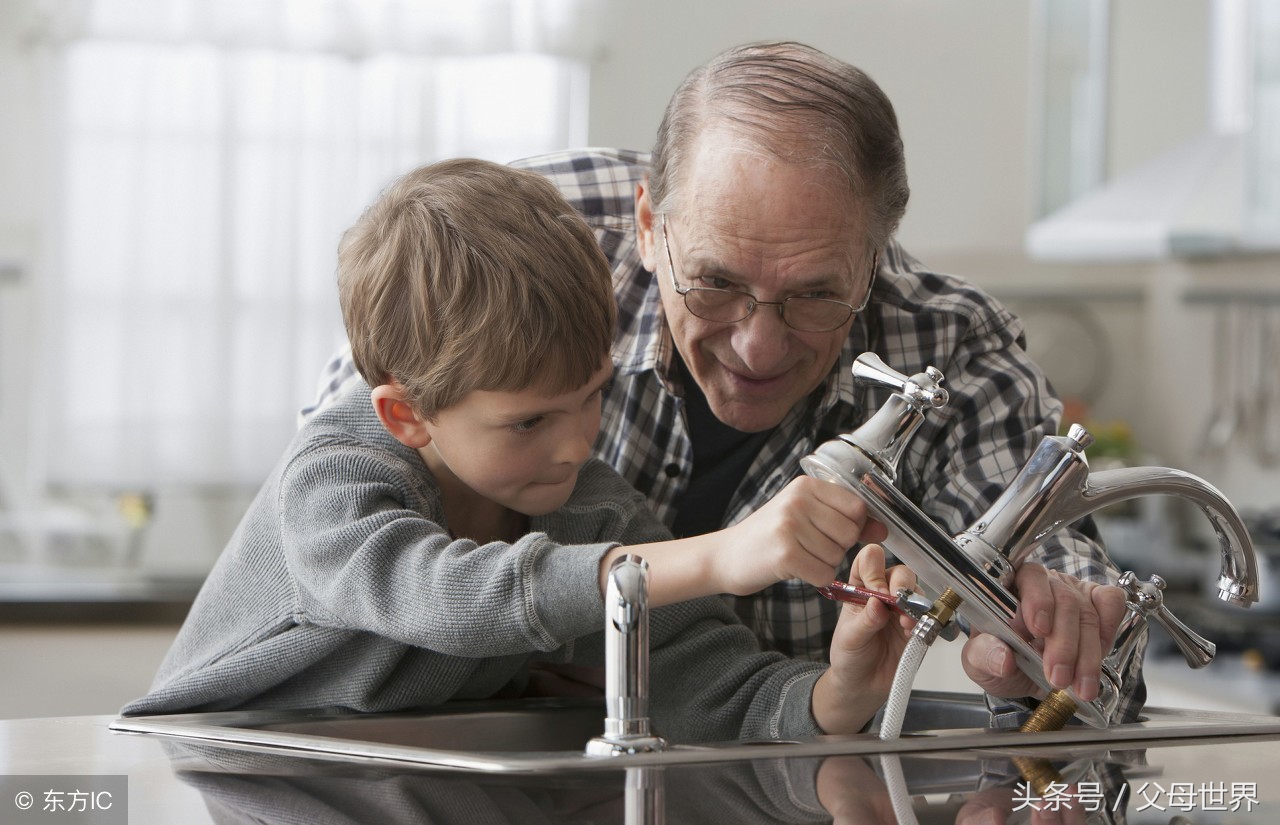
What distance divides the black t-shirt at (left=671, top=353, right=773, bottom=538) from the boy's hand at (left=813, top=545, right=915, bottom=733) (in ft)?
1.26

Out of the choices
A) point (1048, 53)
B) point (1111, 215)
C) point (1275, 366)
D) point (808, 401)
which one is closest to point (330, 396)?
point (808, 401)

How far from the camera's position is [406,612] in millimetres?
897

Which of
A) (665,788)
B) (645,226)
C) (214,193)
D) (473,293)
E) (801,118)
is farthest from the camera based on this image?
(214,193)

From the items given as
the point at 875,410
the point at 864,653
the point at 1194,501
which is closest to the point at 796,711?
the point at 864,653

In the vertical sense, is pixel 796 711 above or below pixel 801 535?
below

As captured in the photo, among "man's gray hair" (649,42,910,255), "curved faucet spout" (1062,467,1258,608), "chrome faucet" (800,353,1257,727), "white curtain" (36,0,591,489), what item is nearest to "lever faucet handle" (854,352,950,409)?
"chrome faucet" (800,353,1257,727)

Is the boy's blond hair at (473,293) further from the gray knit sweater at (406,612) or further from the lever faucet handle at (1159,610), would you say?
the lever faucet handle at (1159,610)

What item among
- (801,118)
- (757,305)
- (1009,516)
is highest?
(801,118)

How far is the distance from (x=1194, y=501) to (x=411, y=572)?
492 millimetres

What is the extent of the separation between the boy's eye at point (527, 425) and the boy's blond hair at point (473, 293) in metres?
0.03

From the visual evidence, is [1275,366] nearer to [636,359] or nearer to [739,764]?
[636,359]

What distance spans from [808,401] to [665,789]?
650 mm

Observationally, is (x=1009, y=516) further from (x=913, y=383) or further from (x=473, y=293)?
(x=473, y=293)

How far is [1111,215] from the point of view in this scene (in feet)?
10.5
